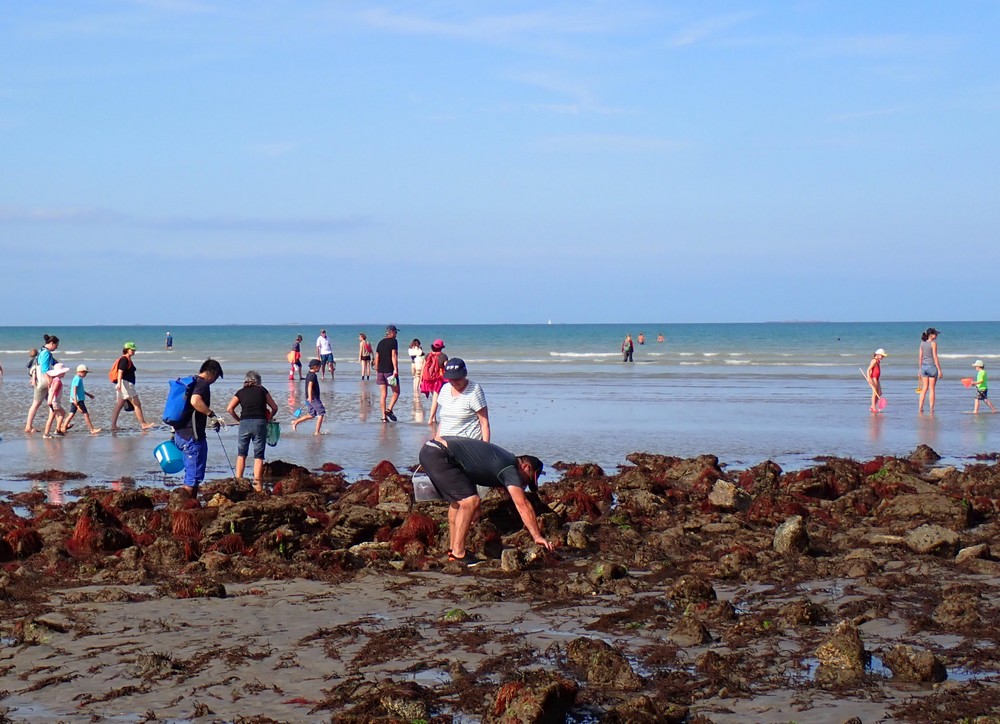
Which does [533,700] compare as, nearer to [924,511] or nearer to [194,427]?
[924,511]

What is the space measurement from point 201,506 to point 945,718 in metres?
9.25

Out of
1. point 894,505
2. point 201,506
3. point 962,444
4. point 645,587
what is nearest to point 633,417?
point 962,444

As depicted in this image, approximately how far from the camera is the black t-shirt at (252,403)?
578 inches

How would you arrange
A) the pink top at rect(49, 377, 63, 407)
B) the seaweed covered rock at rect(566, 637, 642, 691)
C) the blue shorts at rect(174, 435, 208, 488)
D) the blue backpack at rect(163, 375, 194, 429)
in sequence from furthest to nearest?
the pink top at rect(49, 377, 63, 407) → the blue shorts at rect(174, 435, 208, 488) → the blue backpack at rect(163, 375, 194, 429) → the seaweed covered rock at rect(566, 637, 642, 691)

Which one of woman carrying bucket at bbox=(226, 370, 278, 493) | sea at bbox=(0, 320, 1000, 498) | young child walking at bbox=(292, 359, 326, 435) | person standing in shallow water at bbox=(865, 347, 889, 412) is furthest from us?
person standing in shallow water at bbox=(865, 347, 889, 412)

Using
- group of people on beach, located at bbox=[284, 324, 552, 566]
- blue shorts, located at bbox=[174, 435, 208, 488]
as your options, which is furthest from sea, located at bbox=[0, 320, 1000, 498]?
group of people on beach, located at bbox=[284, 324, 552, 566]

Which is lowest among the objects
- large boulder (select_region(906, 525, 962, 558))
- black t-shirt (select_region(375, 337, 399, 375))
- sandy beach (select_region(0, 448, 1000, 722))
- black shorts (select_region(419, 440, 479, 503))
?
sandy beach (select_region(0, 448, 1000, 722))

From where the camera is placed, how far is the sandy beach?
6.59 meters

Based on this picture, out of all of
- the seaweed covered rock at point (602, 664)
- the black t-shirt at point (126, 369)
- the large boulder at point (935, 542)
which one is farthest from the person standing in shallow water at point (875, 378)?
the seaweed covered rock at point (602, 664)

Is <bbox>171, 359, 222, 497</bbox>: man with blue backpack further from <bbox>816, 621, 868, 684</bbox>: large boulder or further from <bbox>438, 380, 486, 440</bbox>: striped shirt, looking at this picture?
<bbox>816, 621, 868, 684</bbox>: large boulder

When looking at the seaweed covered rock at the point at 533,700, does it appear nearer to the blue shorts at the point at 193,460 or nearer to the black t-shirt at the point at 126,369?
the blue shorts at the point at 193,460

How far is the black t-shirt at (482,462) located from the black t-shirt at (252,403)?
4.96 m

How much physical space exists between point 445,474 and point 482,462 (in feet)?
1.19

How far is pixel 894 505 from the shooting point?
13.5 metres
